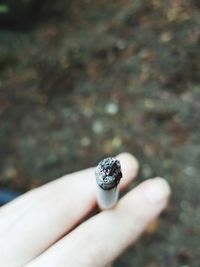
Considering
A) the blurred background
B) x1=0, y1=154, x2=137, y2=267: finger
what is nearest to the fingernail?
x1=0, y1=154, x2=137, y2=267: finger

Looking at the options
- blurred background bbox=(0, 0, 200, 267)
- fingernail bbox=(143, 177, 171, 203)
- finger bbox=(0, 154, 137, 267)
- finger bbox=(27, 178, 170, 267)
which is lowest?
blurred background bbox=(0, 0, 200, 267)

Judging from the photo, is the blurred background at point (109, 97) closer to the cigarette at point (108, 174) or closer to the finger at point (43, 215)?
the finger at point (43, 215)

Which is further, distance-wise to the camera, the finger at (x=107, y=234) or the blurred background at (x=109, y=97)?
the blurred background at (x=109, y=97)

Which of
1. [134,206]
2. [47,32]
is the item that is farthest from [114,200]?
[47,32]

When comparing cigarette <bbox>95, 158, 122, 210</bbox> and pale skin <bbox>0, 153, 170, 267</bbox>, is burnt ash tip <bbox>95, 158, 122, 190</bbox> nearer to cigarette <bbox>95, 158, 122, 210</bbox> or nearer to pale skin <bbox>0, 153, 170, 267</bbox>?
cigarette <bbox>95, 158, 122, 210</bbox>

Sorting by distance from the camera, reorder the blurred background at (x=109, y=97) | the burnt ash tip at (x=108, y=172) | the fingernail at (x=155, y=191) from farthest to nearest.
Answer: the blurred background at (x=109, y=97) < the fingernail at (x=155, y=191) < the burnt ash tip at (x=108, y=172)

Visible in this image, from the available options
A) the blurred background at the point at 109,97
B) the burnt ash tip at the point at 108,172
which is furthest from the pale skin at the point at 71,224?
the blurred background at the point at 109,97

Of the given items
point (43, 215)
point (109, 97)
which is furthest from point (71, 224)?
point (109, 97)
